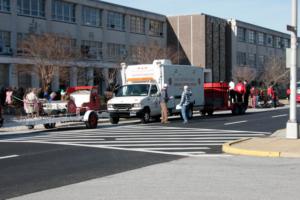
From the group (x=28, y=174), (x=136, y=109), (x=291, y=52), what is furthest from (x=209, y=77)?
(x=28, y=174)

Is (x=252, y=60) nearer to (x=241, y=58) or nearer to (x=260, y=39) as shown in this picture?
(x=241, y=58)

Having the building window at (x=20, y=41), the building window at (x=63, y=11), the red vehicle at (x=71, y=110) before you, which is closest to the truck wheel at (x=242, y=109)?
the red vehicle at (x=71, y=110)

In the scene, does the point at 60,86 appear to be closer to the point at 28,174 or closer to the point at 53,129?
the point at 53,129

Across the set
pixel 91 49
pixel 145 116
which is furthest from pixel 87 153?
pixel 91 49

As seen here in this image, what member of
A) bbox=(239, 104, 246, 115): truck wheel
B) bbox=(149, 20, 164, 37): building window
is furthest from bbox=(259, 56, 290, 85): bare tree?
bbox=(239, 104, 246, 115): truck wheel

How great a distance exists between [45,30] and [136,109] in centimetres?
2921

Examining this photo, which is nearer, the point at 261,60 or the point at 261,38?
the point at 261,60

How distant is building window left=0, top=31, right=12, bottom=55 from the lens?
50062 mm

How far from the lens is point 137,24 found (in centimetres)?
6925

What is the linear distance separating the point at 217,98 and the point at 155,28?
132ft

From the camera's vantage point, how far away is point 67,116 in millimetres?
23891

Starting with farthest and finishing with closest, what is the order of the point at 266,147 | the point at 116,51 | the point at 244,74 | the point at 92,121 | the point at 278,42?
the point at 278,42
the point at 244,74
the point at 116,51
the point at 92,121
the point at 266,147

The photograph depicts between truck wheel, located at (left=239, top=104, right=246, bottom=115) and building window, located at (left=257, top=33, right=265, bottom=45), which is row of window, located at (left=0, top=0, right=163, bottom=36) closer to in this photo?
truck wheel, located at (left=239, top=104, right=246, bottom=115)

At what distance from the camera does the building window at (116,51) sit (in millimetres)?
64188
